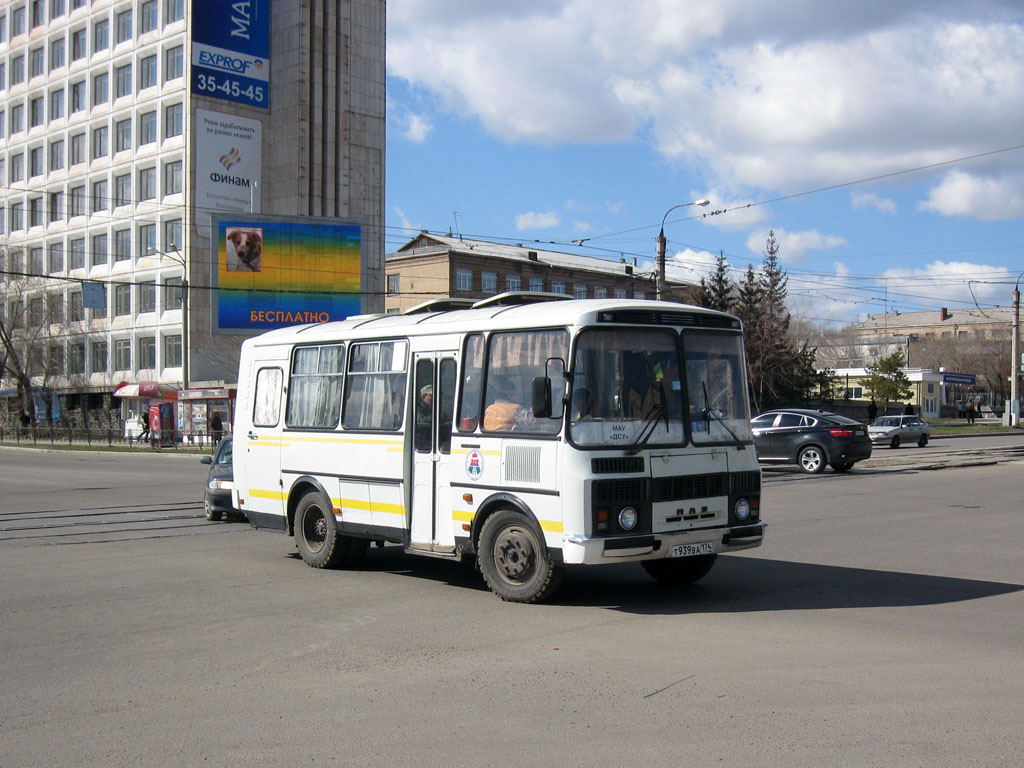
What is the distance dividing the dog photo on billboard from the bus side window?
137ft

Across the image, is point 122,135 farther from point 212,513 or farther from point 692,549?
point 692,549

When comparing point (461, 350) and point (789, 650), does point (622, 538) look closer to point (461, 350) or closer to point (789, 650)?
point (789, 650)

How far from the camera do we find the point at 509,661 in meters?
6.94

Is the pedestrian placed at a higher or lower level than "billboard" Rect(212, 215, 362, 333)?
lower

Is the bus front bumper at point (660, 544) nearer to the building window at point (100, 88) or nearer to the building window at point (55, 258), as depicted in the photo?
the building window at point (100, 88)

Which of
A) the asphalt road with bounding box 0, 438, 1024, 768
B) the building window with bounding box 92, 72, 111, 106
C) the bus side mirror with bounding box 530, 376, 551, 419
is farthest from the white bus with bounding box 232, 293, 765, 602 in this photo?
the building window with bounding box 92, 72, 111, 106

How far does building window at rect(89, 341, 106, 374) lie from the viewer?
6644 centimetres

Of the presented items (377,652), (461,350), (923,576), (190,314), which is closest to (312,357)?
(461,350)

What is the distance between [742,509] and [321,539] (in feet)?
15.7

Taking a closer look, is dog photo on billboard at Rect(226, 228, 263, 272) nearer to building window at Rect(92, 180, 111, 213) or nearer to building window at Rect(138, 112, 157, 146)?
building window at Rect(138, 112, 157, 146)

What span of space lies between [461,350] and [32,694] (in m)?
4.80

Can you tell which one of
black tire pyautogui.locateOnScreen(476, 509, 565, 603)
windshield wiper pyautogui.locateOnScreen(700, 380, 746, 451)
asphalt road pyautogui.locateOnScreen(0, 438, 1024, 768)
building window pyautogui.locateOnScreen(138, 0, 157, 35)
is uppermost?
building window pyautogui.locateOnScreen(138, 0, 157, 35)

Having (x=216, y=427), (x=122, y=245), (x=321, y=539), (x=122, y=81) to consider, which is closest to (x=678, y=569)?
(x=321, y=539)

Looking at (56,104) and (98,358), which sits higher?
(56,104)
